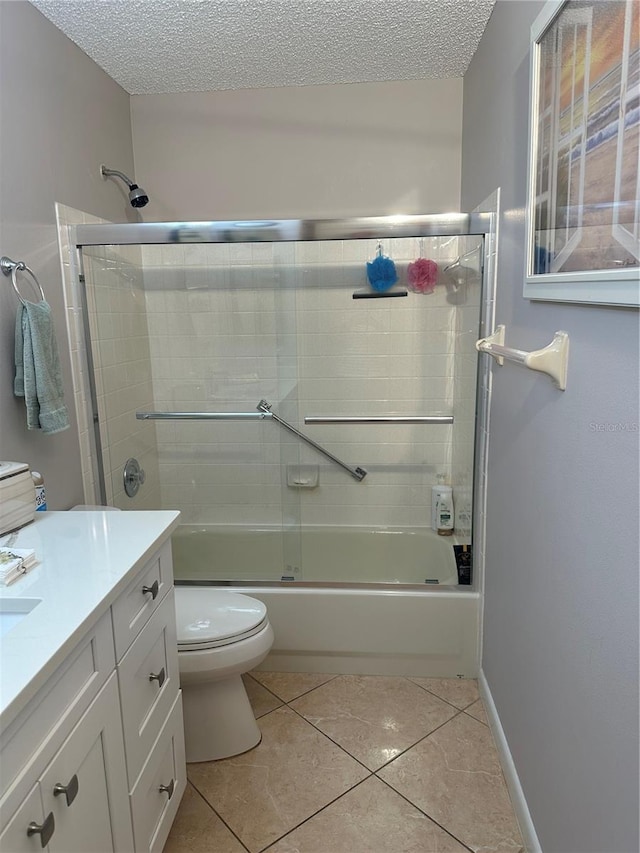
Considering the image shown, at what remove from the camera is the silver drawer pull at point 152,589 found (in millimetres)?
1257

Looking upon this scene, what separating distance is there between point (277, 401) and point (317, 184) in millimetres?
1041

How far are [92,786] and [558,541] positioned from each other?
106 cm

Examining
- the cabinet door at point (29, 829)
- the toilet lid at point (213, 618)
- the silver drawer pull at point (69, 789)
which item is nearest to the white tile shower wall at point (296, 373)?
the toilet lid at point (213, 618)

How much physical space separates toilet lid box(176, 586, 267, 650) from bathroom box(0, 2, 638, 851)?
24.4 inches

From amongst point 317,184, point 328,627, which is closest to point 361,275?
point 317,184

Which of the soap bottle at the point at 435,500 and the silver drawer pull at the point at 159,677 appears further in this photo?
the soap bottle at the point at 435,500

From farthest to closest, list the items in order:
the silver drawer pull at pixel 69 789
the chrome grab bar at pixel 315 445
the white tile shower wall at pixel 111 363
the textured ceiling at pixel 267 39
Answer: the chrome grab bar at pixel 315 445 < the white tile shower wall at pixel 111 363 < the textured ceiling at pixel 267 39 < the silver drawer pull at pixel 69 789

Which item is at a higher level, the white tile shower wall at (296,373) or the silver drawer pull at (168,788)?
the white tile shower wall at (296,373)

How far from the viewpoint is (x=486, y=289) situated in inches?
77.7

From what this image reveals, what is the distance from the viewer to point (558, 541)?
49.0 inches

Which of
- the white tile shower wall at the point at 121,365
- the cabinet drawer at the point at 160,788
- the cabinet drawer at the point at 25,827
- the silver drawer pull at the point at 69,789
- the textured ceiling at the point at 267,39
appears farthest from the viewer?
the white tile shower wall at the point at 121,365

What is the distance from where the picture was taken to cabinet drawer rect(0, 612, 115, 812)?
0.77 m

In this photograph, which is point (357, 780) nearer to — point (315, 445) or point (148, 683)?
point (148, 683)

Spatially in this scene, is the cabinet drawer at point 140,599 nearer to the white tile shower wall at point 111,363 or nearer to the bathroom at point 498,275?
the bathroom at point 498,275
